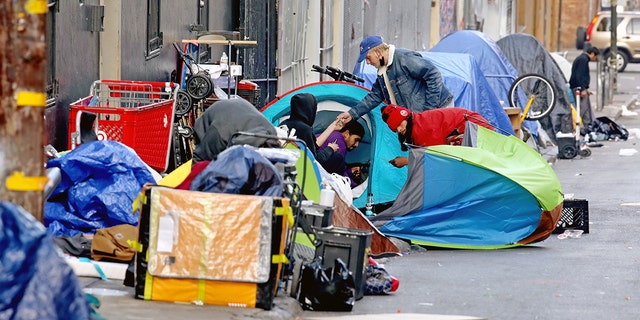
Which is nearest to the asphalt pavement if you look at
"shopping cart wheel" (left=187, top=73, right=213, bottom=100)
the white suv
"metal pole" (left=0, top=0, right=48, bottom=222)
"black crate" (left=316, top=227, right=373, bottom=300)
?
"black crate" (left=316, top=227, right=373, bottom=300)

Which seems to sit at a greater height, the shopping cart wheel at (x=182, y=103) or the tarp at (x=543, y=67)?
the shopping cart wheel at (x=182, y=103)

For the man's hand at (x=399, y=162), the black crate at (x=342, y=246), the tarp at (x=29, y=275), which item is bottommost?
the man's hand at (x=399, y=162)

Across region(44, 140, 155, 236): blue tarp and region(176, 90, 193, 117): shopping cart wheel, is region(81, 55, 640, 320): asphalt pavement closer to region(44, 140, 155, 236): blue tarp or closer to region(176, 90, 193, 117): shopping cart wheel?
region(44, 140, 155, 236): blue tarp

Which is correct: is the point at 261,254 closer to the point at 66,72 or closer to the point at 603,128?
the point at 66,72

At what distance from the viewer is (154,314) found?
6898 millimetres

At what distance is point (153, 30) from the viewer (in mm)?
13156

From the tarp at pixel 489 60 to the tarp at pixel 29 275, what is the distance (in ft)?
50.3

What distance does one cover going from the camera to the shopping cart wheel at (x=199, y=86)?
12.2 meters

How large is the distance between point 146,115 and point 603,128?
15.9m

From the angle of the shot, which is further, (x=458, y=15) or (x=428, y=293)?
(x=458, y=15)

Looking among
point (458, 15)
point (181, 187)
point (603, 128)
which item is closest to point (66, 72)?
point (181, 187)

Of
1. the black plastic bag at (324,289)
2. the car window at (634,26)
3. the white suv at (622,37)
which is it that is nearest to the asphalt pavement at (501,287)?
the black plastic bag at (324,289)

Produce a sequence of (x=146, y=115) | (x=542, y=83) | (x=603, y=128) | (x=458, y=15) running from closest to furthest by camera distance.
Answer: (x=146, y=115) → (x=542, y=83) → (x=603, y=128) → (x=458, y=15)

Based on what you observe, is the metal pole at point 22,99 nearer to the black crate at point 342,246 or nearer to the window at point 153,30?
the black crate at point 342,246
